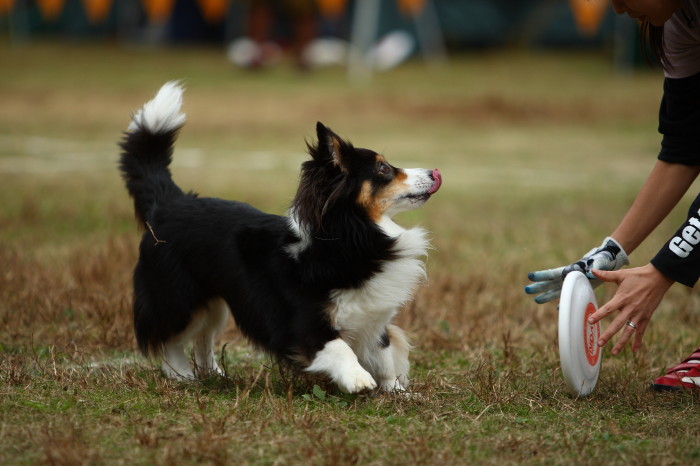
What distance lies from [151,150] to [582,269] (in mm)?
1854

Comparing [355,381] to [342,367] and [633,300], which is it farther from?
[633,300]

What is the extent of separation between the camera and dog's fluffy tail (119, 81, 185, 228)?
3.69 m

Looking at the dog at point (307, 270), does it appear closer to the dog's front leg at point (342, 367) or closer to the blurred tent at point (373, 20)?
the dog's front leg at point (342, 367)

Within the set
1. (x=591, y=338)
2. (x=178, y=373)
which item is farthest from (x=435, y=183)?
(x=178, y=373)

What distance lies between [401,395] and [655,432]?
2.87ft

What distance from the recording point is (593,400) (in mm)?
3145

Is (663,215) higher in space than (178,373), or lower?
higher

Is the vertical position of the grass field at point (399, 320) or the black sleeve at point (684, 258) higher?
the black sleeve at point (684, 258)

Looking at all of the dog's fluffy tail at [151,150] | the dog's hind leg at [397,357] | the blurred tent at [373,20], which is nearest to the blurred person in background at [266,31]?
the blurred tent at [373,20]

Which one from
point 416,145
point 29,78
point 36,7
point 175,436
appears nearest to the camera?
point 175,436

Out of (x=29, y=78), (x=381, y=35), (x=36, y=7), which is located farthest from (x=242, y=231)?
(x=36, y=7)

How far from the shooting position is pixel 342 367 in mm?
3035

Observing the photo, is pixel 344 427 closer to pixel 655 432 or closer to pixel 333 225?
pixel 333 225

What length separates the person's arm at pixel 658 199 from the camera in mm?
3281
